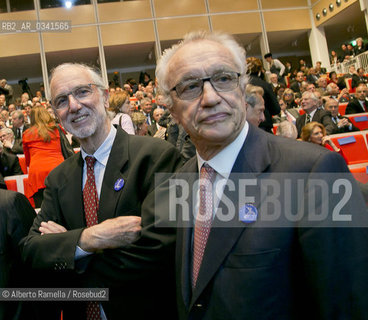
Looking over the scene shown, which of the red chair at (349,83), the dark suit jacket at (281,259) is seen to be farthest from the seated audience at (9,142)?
the red chair at (349,83)

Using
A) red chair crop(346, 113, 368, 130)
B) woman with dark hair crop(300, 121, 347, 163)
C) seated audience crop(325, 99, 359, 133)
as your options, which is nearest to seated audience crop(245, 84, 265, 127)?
woman with dark hair crop(300, 121, 347, 163)

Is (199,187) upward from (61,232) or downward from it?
upward

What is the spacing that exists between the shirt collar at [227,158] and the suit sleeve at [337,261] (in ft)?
0.98

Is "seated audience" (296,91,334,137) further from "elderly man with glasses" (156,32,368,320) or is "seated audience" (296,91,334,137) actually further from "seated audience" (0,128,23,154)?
"elderly man with glasses" (156,32,368,320)

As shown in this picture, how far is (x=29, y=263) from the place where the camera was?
155 centimetres

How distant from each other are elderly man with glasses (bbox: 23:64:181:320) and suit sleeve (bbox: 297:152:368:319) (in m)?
0.61

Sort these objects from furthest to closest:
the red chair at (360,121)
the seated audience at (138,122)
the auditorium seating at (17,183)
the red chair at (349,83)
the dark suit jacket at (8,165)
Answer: the red chair at (349,83) < the red chair at (360,121) < the dark suit jacket at (8,165) < the seated audience at (138,122) < the auditorium seating at (17,183)

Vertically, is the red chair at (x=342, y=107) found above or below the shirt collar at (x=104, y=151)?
above

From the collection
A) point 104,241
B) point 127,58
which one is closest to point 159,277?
point 104,241

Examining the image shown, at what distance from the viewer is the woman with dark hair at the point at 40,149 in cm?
391

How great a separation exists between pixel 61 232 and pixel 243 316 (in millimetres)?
885

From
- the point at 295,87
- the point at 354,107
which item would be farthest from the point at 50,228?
the point at 295,87

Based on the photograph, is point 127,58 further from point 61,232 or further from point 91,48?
point 61,232

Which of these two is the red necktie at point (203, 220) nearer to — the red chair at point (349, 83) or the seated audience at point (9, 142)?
the seated audience at point (9, 142)
